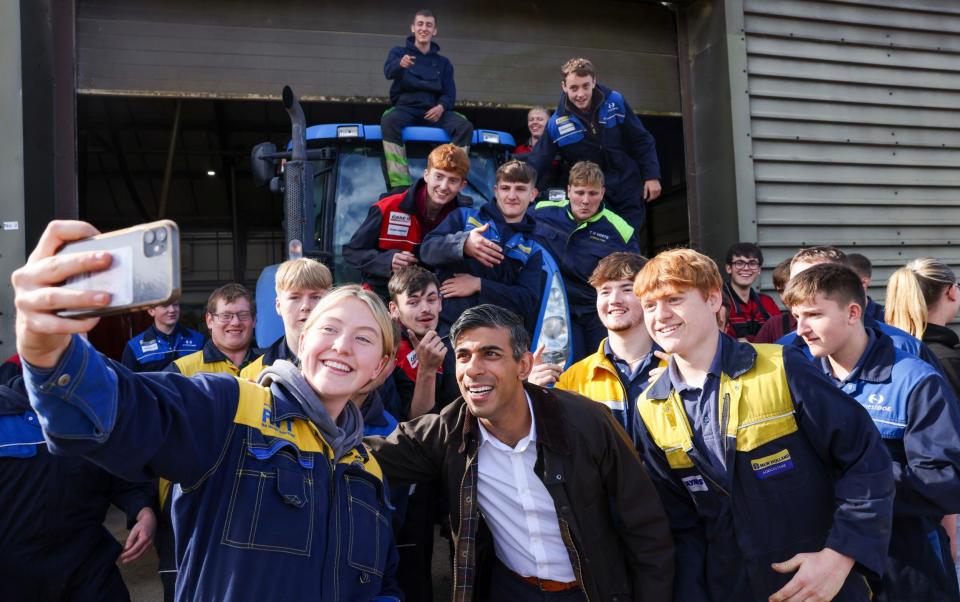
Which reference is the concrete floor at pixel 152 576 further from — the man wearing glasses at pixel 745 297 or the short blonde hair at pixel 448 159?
the man wearing glasses at pixel 745 297

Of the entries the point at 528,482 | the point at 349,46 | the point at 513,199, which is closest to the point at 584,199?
the point at 513,199

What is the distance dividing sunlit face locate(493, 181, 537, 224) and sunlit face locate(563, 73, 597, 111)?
65.5 inches

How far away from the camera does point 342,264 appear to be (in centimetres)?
515

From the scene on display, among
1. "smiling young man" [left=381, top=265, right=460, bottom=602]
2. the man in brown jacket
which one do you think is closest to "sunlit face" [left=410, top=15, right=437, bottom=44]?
"smiling young man" [left=381, top=265, right=460, bottom=602]

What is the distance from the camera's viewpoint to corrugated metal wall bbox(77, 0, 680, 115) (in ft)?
21.4

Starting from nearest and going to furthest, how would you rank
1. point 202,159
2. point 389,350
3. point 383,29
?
1. point 389,350
2. point 383,29
3. point 202,159

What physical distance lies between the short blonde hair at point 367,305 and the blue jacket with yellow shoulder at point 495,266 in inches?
67.9

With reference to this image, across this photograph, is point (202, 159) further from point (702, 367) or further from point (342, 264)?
point (702, 367)

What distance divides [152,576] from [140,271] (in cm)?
332

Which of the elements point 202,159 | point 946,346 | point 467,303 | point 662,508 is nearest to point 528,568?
point 662,508

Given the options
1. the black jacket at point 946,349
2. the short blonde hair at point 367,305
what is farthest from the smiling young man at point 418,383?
the black jacket at point 946,349

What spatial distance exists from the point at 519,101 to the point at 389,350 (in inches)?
234

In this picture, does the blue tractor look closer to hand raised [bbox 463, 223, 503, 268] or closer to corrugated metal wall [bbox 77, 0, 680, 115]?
hand raised [bbox 463, 223, 503, 268]

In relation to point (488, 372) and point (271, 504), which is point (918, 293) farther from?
point (271, 504)
